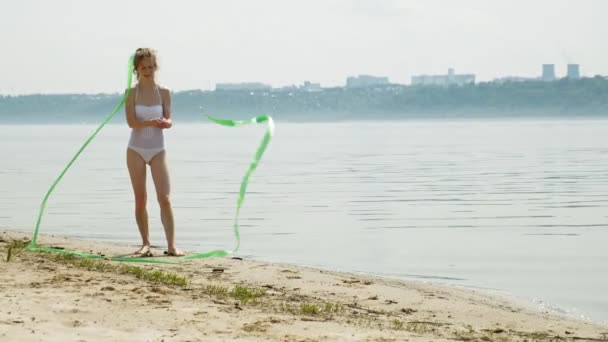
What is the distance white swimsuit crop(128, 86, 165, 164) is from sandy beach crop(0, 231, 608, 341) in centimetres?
112

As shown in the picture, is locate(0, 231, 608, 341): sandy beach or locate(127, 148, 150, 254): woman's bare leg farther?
locate(127, 148, 150, 254): woman's bare leg

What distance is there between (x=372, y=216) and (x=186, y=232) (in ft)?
14.7

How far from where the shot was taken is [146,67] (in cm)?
985

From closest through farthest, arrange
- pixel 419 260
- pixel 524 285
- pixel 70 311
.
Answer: pixel 70 311
pixel 524 285
pixel 419 260

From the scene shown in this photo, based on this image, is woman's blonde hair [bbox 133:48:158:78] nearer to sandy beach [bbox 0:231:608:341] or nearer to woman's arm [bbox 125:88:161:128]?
woman's arm [bbox 125:88:161:128]

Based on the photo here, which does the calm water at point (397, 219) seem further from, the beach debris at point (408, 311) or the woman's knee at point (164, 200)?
the woman's knee at point (164, 200)

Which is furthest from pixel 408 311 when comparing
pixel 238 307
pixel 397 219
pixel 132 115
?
pixel 397 219

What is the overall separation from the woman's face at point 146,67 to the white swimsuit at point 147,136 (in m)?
0.18

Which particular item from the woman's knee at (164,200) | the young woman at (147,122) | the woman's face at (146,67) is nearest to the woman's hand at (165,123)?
the young woman at (147,122)

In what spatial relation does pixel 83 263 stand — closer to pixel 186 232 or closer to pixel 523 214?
pixel 186 232

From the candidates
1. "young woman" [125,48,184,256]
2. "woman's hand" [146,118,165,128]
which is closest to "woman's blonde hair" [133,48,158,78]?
"young woman" [125,48,184,256]

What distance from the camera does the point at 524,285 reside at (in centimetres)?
1116

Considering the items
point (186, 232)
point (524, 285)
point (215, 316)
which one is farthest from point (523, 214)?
point (215, 316)

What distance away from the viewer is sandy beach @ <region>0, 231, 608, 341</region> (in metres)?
6.65
